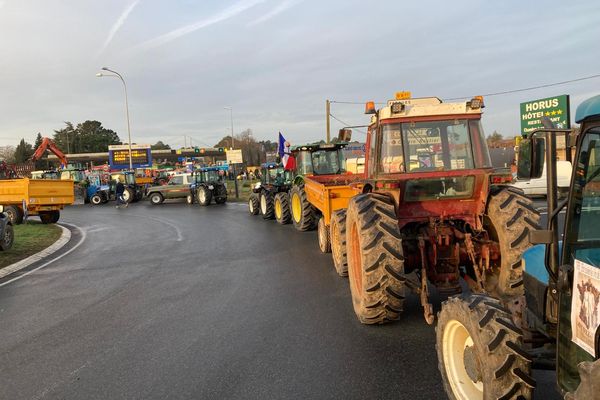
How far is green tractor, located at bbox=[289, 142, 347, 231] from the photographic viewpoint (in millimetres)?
13562

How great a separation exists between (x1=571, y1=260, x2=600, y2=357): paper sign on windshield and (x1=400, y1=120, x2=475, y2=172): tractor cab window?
3317 mm

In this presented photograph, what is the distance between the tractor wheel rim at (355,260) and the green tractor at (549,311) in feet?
7.28

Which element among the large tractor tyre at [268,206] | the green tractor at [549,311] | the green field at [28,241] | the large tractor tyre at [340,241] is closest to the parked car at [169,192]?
the green field at [28,241]

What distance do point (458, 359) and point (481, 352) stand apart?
0.53m

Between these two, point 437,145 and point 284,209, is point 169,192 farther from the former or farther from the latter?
point 437,145

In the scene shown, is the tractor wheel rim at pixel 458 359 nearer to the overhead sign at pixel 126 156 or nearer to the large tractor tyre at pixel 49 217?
the large tractor tyre at pixel 49 217

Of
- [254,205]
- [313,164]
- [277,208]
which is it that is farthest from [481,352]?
[254,205]

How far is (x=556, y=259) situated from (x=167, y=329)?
4548 mm

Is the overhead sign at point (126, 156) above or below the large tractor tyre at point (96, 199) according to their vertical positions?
above

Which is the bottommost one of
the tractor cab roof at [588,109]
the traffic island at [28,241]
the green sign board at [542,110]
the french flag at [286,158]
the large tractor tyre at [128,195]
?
the traffic island at [28,241]

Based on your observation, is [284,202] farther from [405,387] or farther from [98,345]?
[405,387]

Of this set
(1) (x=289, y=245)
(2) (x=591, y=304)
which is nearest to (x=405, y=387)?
(2) (x=591, y=304)

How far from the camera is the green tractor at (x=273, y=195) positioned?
15.8 m

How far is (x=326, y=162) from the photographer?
1389cm
